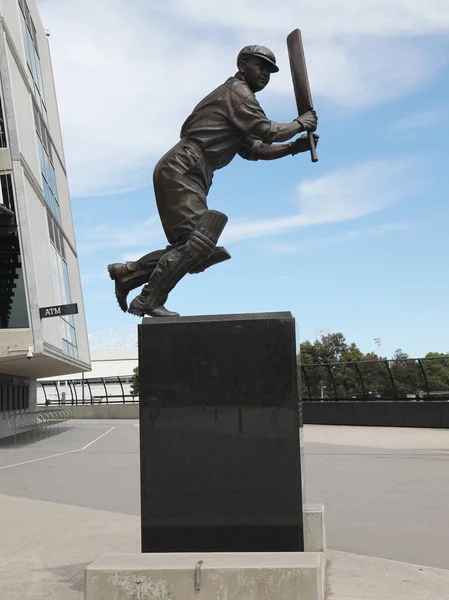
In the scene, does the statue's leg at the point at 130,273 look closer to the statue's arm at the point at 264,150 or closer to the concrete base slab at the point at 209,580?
the statue's arm at the point at 264,150

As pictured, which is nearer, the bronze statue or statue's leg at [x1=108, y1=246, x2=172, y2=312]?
the bronze statue

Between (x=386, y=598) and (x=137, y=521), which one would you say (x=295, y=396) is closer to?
(x=386, y=598)

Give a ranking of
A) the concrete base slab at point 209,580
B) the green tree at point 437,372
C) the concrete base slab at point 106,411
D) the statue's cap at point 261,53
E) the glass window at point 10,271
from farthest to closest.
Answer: the concrete base slab at point 106,411
the glass window at point 10,271
the green tree at point 437,372
the statue's cap at point 261,53
the concrete base slab at point 209,580

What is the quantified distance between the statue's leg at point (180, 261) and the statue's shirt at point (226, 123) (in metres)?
0.55

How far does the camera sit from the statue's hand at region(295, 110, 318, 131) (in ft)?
18.8

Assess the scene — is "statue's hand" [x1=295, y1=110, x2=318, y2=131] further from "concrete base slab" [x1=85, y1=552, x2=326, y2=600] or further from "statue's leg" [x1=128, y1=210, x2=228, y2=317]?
"concrete base slab" [x1=85, y1=552, x2=326, y2=600]

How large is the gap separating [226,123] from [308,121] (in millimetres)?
611

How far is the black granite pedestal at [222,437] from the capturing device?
16.8ft

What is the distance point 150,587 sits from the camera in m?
4.40

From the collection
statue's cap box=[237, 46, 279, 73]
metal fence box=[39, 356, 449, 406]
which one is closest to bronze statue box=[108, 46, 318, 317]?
statue's cap box=[237, 46, 279, 73]

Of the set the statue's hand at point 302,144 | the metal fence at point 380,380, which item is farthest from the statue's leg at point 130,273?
the metal fence at point 380,380

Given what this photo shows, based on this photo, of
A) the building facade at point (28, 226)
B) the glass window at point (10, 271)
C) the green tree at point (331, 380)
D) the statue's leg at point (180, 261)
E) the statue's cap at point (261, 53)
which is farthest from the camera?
the green tree at point (331, 380)

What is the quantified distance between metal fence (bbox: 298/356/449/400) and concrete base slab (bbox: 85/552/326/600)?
21.1 metres

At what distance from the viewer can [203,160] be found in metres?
5.85
